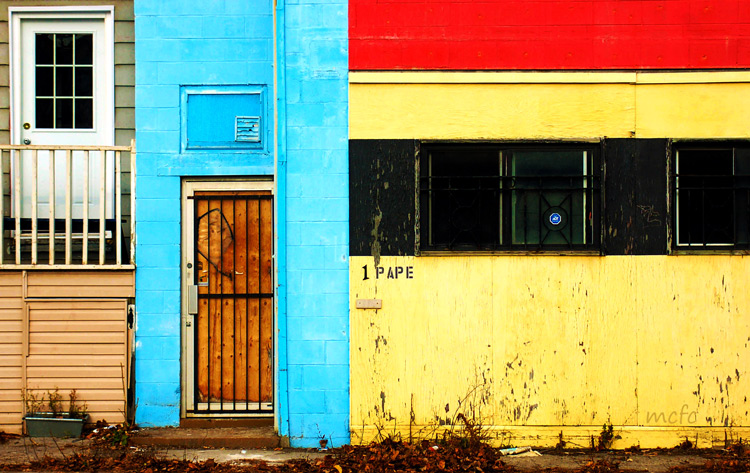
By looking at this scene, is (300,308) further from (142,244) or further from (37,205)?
(37,205)

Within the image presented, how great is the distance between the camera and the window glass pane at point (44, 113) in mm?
7145

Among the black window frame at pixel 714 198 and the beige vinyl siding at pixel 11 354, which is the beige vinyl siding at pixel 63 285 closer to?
the beige vinyl siding at pixel 11 354

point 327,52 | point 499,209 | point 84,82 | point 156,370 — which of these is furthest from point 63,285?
point 499,209

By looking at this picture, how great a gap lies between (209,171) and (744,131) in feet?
16.9

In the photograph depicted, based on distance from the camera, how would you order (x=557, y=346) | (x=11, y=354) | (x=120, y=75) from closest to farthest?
(x=557, y=346)
(x=11, y=354)
(x=120, y=75)

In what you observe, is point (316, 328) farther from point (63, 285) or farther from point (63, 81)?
point (63, 81)

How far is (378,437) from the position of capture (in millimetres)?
6227

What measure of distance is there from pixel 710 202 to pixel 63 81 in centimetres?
669

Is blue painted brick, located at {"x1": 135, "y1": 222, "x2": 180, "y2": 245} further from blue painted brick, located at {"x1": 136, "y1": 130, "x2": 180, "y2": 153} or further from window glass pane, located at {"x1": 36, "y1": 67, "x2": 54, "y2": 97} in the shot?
window glass pane, located at {"x1": 36, "y1": 67, "x2": 54, "y2": 97}

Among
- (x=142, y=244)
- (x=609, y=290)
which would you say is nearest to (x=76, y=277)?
(x=142, y=244)

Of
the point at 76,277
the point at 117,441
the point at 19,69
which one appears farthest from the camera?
the point at 19,69

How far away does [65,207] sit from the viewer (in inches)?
265

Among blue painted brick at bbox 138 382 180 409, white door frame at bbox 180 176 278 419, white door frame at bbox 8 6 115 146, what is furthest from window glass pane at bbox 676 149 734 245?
white door frame at bbox 8 6 115 146

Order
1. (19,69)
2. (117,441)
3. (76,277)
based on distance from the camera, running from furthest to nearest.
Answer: (19,69), (76,277), (117,441)
